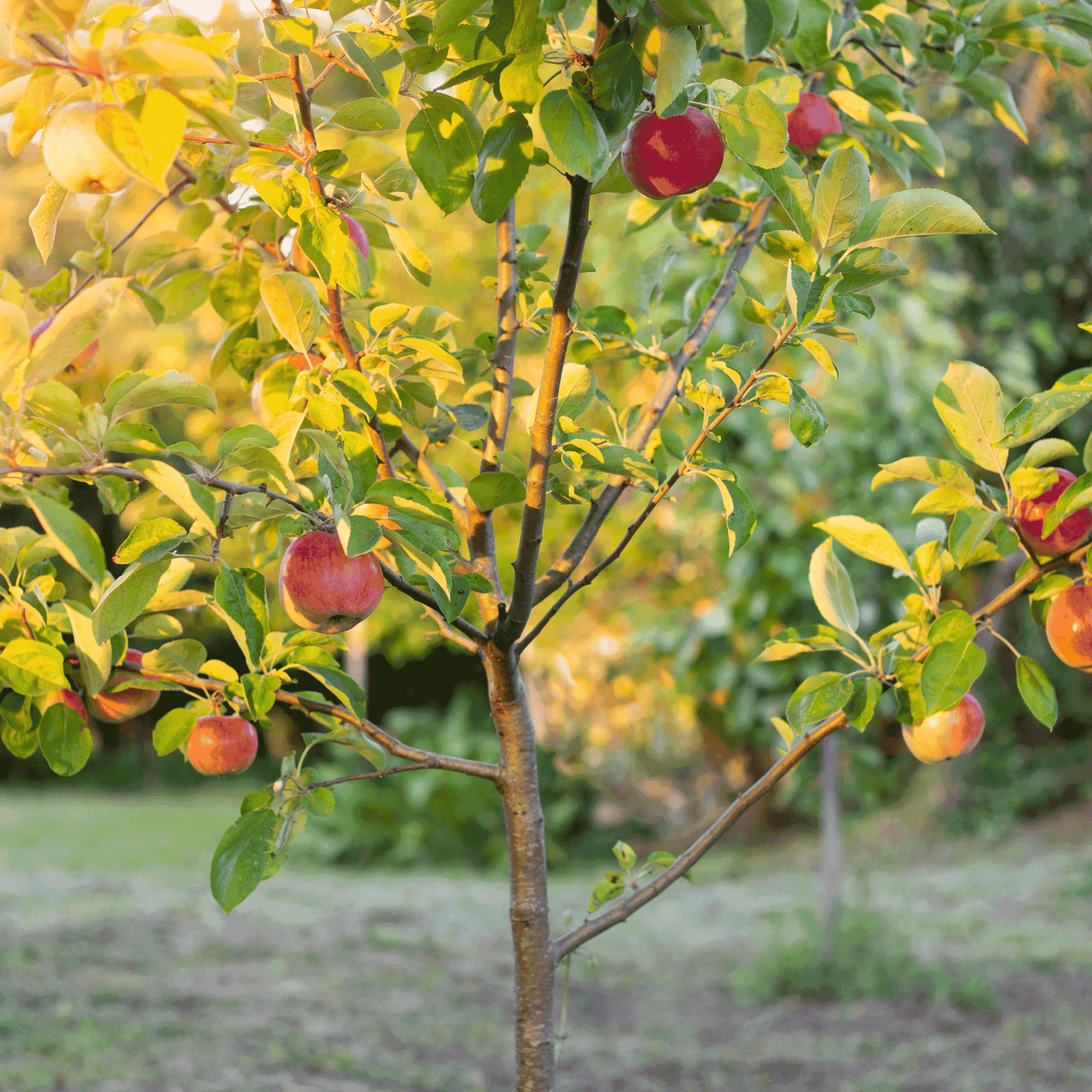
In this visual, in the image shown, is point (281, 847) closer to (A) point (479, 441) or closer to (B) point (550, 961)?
(B) point (550, 961)

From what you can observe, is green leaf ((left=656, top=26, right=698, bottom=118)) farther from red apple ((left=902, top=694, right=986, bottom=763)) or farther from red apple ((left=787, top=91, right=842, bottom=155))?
red apple ((left=902, top=694, right=986, bottom=763))

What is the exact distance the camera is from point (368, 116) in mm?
853

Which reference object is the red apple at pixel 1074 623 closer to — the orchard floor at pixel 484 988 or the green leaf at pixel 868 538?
the green leaf at pixel 868 538

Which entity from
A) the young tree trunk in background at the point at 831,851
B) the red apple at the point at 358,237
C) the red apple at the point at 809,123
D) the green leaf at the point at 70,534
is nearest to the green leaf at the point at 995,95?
the red apple at the point at 809,123

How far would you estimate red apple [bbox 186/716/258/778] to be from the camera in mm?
1012

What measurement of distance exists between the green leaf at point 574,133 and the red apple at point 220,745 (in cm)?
61

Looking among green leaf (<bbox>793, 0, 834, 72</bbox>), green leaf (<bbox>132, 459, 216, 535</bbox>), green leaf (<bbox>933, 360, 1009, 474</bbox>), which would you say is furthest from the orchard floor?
green leaf (<bbox>793, 0, 834, 72</bbox>)

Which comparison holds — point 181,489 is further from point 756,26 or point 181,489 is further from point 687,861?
point 687,861

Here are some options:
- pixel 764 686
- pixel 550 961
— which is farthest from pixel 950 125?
pixel 550 961

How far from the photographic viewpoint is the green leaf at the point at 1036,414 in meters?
0.79

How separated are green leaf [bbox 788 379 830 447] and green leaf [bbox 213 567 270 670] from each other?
0.43m

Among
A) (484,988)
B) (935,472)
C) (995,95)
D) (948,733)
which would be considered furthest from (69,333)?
(484,988)

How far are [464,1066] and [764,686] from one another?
1.50 metres

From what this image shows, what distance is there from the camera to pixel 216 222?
3.79 feet
